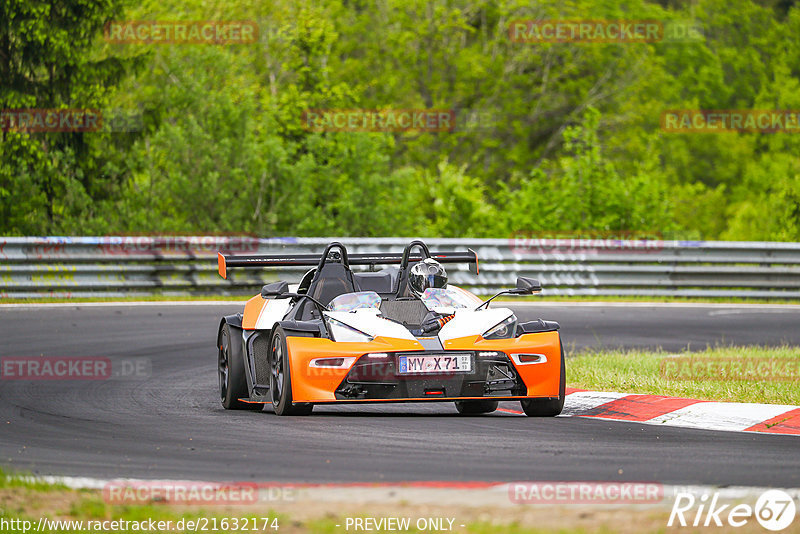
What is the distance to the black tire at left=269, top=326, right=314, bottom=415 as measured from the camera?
9.59m

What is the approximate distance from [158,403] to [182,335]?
5.92 meters

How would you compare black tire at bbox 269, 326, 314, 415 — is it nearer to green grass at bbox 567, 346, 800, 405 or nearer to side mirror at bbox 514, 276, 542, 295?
side mirror at bbox 514, 276, 542, 295

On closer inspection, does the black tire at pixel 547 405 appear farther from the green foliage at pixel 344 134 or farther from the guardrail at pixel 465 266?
the green foliage at pixel 344 134

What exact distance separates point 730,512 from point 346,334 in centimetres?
415

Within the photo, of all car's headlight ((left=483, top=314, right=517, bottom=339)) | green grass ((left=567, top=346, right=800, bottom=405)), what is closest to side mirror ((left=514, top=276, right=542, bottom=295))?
car's headlight ((left=483, top=314, right=517, bottom=339))

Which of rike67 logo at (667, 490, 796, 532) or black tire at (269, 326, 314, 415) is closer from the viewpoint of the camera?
rike67 logo at (667, 490, 796, 532)

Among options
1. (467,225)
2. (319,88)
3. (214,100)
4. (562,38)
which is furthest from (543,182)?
(562,38)

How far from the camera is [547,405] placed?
9922 millimetres

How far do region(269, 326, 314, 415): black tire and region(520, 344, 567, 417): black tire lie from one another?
164 centimetres

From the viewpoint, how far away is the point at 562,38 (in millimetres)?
47094

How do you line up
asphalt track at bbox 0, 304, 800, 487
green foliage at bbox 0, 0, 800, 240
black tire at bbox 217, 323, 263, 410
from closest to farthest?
asphalt track at bbox 0, 304, 800, 487, black tire at bbox 217, 323, 263, 410, green foliage at bbox 0, 0, 800, 240

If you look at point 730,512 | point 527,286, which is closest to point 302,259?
point 527,286

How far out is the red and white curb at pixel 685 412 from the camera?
30.5 feet

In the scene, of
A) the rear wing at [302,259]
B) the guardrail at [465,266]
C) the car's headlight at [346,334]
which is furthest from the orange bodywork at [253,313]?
the guardrail at [465,266]
